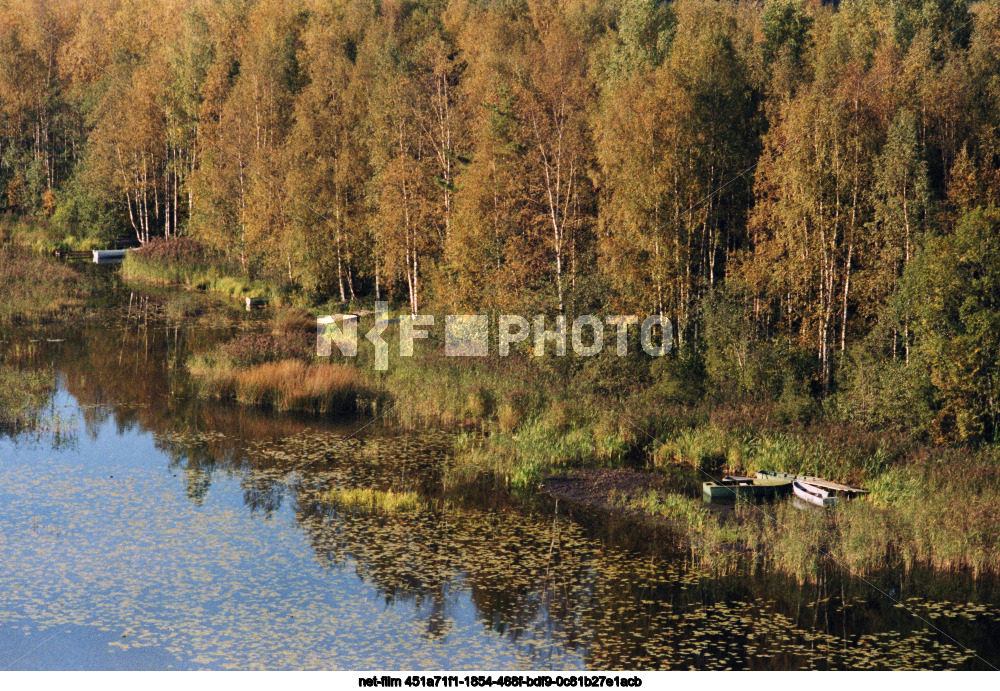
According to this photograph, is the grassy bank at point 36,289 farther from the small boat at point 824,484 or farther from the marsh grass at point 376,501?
the small boat at point 824,484

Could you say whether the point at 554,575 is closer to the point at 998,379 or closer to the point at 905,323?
the point at 998,379

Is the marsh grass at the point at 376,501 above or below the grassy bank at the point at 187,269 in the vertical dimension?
below

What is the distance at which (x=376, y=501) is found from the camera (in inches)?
866

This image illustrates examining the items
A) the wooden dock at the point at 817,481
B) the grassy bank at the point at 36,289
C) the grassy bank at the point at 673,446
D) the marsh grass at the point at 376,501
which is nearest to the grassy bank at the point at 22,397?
the grassy bank at the point at 673,446

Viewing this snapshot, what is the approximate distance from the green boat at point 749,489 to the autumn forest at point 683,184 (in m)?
4.70

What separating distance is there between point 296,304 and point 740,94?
2175 cm

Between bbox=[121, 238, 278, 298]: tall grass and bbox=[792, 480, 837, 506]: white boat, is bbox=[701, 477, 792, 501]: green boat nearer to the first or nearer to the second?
bbox=[792, 480, 837, 506]: white boat

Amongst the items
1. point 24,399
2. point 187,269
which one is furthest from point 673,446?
point 187,269

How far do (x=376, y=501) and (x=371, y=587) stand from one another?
4.49 metres

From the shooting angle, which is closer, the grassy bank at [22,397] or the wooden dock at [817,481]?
the wooden dock at [817,481]

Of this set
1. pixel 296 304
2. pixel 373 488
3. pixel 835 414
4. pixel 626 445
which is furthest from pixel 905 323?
pixel 296 304

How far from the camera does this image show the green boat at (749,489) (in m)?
22.1

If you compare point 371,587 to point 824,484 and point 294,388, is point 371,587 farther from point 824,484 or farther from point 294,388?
point 294,388

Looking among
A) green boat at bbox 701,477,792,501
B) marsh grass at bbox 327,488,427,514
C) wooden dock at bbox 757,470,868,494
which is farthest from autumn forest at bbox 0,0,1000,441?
marsh grass at bbox 327,488,427,514
